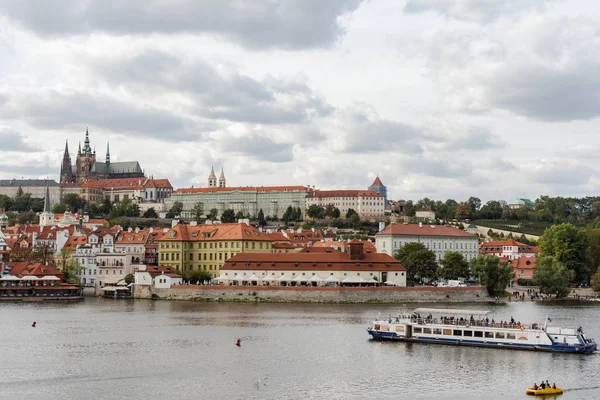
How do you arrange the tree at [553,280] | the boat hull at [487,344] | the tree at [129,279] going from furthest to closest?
the tree at [129,279] → the tree at [553,280] → the boat hull at [487,344]

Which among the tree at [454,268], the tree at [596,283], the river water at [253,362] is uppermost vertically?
the tree at [454,268]

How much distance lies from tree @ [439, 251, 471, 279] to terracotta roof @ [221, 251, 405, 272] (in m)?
8.09

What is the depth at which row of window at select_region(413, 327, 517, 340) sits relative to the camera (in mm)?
52241

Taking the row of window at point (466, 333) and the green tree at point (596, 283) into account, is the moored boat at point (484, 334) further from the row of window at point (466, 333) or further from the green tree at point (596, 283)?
the green tree at point (596, 283)

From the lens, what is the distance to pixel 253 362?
150 ft

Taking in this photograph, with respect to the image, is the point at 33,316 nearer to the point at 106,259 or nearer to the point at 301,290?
the point at 301,290

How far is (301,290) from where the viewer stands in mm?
83562

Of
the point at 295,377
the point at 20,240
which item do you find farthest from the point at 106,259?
the point at 295,377

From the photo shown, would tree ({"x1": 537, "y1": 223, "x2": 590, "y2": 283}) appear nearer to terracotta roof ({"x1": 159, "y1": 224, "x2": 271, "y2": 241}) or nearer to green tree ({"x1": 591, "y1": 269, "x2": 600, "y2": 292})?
green tree ({"x1": 591, "y1": 269, "x2": 600, "y2": 292})

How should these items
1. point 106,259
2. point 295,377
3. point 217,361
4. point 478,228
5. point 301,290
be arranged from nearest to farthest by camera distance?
1. point 295,377
2. point 217,361
3. point 301,290
4. point 106,259
5. point 478,228

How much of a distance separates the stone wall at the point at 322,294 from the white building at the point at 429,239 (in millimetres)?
28936

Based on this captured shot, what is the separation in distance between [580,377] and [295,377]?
13.0m

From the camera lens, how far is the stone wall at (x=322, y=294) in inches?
3268

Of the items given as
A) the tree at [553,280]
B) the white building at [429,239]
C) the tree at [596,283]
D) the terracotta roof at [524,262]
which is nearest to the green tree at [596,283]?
the tree at [596,283]
